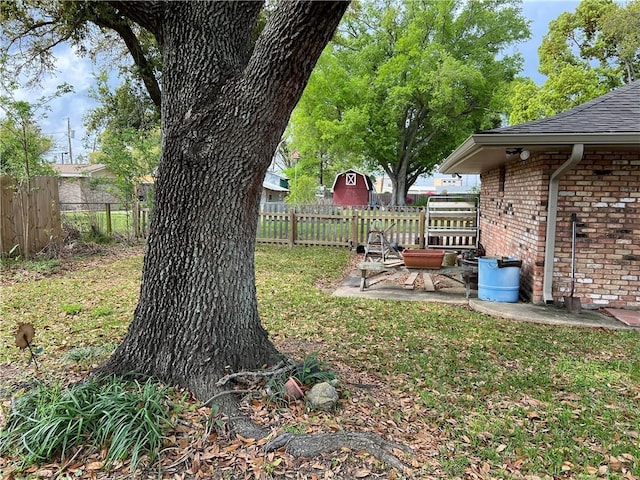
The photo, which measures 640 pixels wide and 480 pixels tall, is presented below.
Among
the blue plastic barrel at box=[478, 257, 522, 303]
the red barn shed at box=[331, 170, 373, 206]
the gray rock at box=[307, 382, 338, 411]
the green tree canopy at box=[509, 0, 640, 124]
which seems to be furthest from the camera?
the red barn shed at box=[331, 170, 373, 206]

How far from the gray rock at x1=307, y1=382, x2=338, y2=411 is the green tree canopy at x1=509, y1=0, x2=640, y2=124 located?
16262 millimetres

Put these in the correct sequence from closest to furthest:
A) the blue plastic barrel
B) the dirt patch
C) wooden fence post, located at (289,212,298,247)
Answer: the blue plastic barrel → the dirt patch → wooden fence post, located at (289,212,298,247)

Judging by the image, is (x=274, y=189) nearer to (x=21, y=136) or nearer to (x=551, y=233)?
(x=21, y=136)

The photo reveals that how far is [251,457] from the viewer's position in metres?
2.26

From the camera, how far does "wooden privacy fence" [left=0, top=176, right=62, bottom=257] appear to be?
762 centimetres

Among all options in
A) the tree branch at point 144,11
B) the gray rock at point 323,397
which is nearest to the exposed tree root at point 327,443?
the gray rock at point 323,397

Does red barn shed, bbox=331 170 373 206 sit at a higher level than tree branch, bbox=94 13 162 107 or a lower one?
lower

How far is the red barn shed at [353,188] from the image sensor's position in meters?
28.9

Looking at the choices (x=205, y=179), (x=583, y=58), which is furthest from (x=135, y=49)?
(x=583, y=58)

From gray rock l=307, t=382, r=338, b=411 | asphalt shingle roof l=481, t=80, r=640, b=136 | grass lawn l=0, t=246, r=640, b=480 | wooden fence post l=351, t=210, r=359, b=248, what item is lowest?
grass lawn l=0, t=246, r=640, b=480

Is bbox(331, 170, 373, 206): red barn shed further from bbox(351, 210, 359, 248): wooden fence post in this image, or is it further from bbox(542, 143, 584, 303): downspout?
bbox(542, 143, 584, 303): downspout

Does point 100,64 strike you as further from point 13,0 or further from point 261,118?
point 261,118

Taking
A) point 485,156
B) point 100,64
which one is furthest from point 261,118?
point 100,64

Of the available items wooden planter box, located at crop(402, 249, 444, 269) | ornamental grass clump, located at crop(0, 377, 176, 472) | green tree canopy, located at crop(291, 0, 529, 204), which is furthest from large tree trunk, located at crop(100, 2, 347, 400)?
green tree canopy, located at crop(291, 0, 529, 204)
